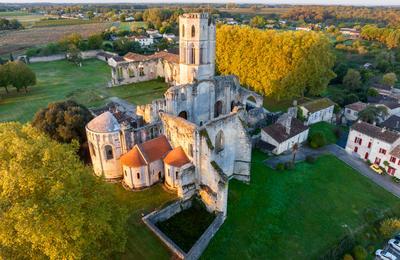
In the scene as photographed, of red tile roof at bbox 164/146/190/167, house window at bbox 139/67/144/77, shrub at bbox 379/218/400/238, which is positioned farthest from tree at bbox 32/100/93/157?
house window at bbox 139/67/144/77

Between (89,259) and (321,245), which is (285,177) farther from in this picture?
(89,259)

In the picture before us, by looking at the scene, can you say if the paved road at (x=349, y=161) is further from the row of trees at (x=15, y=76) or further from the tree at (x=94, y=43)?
the tree at (x=94, y=43)

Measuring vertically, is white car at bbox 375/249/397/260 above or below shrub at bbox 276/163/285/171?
below

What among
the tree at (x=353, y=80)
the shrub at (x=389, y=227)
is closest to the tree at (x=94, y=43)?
the tree at (x=353, y=80)

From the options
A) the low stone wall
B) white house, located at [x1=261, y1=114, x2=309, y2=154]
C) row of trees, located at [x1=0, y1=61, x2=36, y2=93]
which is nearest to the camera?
the low stone wall

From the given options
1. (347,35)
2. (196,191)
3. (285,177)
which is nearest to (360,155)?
(285,177)

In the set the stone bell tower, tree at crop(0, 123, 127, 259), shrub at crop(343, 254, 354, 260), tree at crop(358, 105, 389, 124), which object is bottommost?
shrub at crop(343, 254, 354, 260)

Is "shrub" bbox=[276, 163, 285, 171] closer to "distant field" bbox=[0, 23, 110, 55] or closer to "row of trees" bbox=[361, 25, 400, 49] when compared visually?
"row of trees" bbox=[361, 25, 400, 49]
